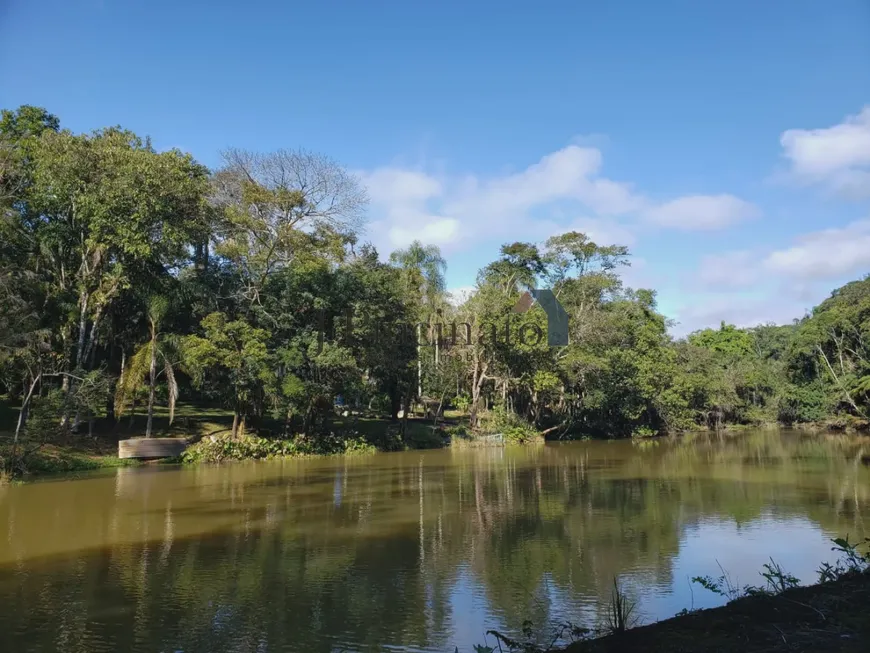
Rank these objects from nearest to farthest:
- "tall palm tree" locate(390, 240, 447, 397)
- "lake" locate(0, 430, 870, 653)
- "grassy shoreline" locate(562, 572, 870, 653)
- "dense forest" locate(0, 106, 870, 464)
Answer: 1. "grassy shoreline" locate(562, 572, 870, 653)
2. "lake" locate(0, 430, 870, 653)
3. "dense forest" locate(0, 106, 870, 464)
4. "tall palm tree" locate(390, 240, 447, 397)

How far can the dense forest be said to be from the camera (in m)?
21.6

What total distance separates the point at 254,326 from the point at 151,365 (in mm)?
4820

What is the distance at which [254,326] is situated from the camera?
86.2 feet

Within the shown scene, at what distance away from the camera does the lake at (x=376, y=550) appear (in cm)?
644

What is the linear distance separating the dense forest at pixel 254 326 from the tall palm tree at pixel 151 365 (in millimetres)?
78

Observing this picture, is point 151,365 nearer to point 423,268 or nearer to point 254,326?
point 254,326

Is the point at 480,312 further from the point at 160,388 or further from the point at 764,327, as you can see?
the point at 764,327

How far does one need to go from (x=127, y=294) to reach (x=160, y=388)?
4.06 metres

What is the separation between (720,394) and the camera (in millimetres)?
43688

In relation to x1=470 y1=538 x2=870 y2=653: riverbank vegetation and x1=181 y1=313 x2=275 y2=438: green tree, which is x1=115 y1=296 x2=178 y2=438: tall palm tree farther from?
x1=470 y1=538 x2=870 y2=653: riverbank vegetation

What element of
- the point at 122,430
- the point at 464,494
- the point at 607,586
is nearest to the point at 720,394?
the point at 464,494

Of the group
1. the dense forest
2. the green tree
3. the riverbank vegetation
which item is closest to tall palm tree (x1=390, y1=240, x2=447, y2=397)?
the dense forest

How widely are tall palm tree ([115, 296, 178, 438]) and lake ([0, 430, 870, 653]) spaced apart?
435 centimetres


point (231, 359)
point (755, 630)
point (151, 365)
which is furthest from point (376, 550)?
point (151, 365)
